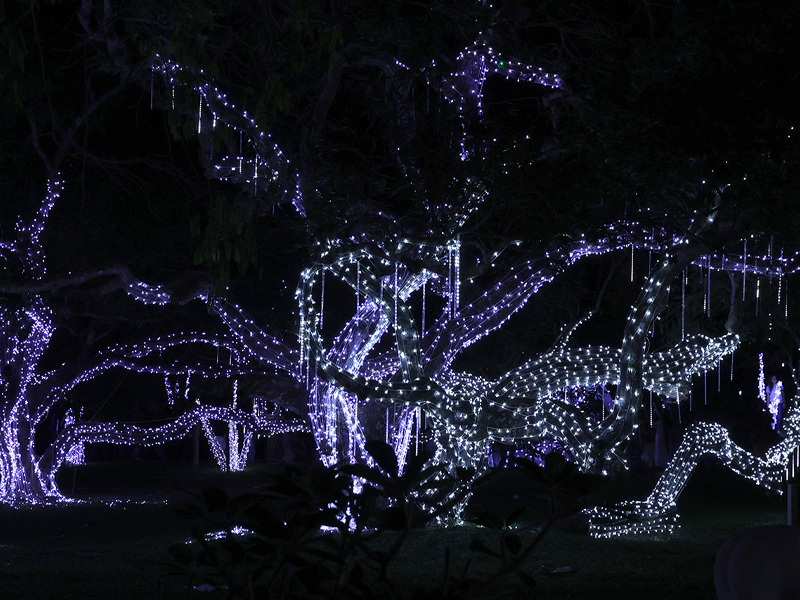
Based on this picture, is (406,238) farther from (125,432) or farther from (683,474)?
(125,432)

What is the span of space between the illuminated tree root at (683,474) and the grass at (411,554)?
42cm

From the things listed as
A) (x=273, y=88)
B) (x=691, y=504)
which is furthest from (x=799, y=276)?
(x=273, y=88)

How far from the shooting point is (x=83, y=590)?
8.62 meters

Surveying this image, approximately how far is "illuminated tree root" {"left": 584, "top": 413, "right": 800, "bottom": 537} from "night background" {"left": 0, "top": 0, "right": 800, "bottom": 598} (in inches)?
2.2

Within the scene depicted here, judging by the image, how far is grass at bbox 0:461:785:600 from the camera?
8.72 metres

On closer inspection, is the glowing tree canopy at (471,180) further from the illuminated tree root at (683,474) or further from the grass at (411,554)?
the grass at (411,554)

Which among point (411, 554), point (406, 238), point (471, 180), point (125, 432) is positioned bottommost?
point (411, 554)

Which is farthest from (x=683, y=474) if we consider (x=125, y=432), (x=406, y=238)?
(x=125, y=432)

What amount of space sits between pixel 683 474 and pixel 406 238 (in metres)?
5.83

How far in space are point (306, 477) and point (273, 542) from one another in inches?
7.6

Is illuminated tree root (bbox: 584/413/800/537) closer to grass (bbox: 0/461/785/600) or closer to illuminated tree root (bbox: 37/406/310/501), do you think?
grass (bbox: 0/461/785/600)

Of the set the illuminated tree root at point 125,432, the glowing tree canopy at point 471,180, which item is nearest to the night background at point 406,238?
the glowing tree canopy at point 471,180

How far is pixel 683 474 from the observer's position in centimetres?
1435

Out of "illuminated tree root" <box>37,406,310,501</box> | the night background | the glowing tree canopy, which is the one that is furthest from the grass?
"illuminated tree root" <box>37,406,310,501</box>
